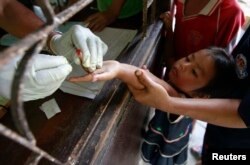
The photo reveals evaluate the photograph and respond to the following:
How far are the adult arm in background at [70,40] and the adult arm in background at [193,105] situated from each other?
0.55ft

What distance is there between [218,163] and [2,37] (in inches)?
40.9

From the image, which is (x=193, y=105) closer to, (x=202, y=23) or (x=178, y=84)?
(x=178, y=84)

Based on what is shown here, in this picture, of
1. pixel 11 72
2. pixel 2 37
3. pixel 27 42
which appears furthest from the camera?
pixel 2 37

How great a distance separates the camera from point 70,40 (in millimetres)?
594

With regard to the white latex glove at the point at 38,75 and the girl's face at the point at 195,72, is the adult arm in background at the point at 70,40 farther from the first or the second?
the girl's face at the point at 195,72

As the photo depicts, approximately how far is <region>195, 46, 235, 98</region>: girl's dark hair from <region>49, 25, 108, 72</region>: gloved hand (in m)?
0.44

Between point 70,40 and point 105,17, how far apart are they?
19.8 inches

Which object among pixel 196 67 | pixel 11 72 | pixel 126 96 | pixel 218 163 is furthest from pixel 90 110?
pixel 218 163

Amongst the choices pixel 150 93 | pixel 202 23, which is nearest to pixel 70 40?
pixel 150 93

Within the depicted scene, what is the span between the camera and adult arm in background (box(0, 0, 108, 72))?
56 cm

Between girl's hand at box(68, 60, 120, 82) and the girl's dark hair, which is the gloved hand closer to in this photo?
girl's hand at box(68, 60, 120, 82)

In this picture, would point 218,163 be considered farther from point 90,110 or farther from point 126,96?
point 90,110

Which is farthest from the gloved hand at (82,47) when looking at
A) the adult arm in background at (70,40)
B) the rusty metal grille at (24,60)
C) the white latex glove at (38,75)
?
the rusty metal grille at (24,60)

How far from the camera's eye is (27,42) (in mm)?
226
